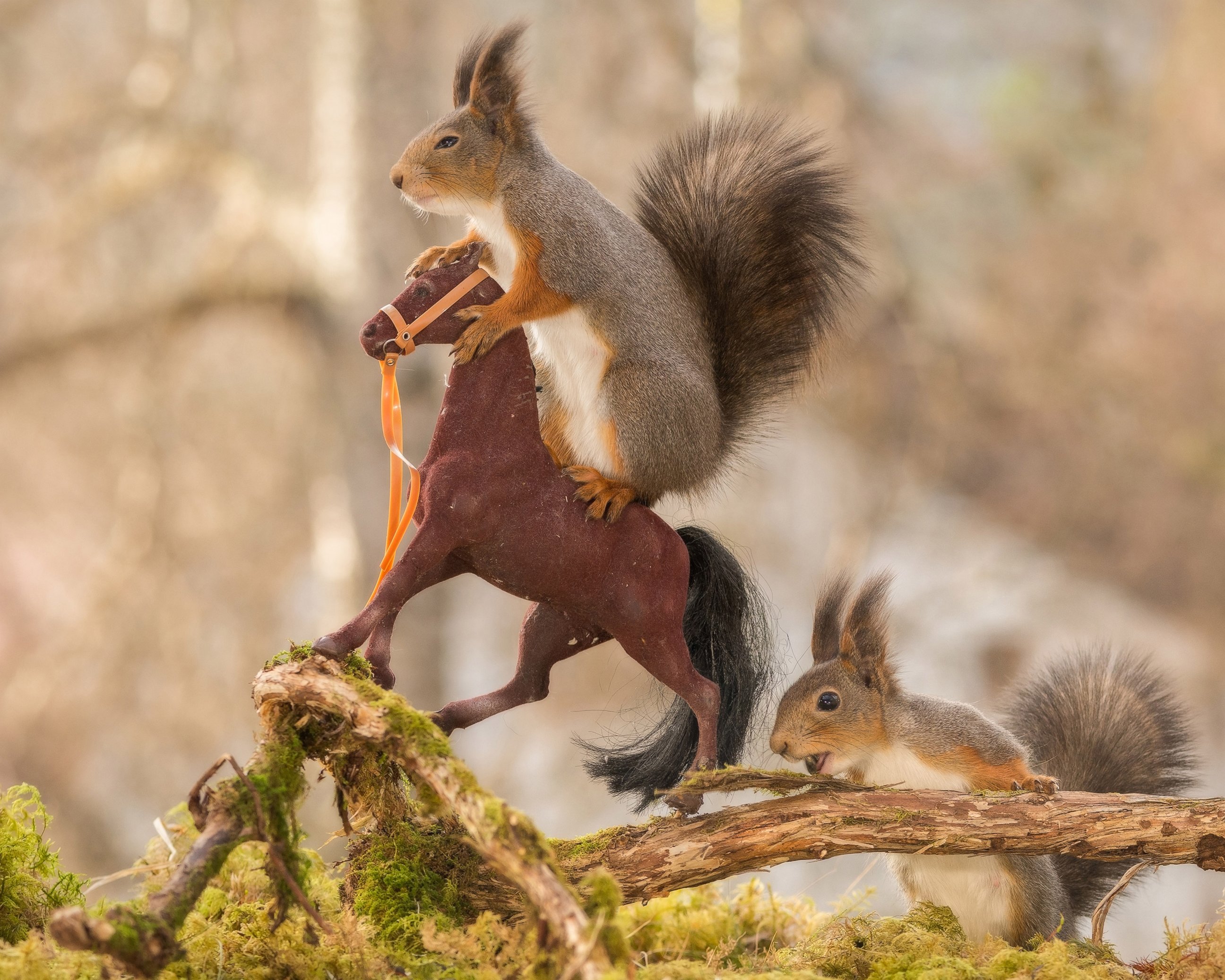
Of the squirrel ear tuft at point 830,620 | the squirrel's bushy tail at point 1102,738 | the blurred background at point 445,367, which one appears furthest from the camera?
the blurred background at point 445,367

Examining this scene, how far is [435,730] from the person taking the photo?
1139 millimetres

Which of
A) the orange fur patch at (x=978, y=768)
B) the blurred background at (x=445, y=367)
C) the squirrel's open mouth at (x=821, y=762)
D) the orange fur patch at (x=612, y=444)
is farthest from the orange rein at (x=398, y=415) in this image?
the blurred background at (x=445, y=367)

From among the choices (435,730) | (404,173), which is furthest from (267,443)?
(435,730)

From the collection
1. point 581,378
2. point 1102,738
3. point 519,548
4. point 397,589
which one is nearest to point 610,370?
point 581,378

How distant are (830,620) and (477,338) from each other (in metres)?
0.66

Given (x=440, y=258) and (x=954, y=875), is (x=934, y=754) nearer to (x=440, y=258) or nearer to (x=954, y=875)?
(x=954, y=875)

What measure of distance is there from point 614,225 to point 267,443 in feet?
12.2

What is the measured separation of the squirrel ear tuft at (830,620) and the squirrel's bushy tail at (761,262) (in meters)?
0.26

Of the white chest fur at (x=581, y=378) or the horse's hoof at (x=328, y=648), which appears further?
the white chest fur at (x=581, y=378)

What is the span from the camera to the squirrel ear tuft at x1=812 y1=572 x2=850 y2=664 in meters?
1.58

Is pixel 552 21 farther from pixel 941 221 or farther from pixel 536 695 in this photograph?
pixel 536 695

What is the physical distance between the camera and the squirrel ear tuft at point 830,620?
5.19ft

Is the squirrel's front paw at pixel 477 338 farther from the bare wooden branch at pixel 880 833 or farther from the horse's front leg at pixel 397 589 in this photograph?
the bare wooden branch at pixel 880 833

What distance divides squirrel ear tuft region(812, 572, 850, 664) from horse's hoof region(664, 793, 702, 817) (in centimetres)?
33
